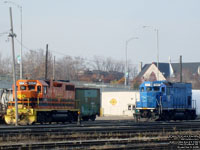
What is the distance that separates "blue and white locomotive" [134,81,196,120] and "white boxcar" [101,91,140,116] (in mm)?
13239

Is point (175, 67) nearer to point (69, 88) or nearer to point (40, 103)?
point (69, 88)

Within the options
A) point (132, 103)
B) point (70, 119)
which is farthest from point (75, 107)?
point (132, 103)

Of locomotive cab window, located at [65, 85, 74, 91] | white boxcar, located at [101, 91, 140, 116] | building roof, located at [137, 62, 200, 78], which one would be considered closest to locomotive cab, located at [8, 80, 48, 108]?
locomotive cab window, located at [65, 85, 74, 91]

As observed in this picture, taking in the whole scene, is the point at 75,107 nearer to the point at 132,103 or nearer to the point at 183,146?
the point at 132,103

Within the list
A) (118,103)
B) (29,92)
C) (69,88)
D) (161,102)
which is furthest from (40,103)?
(118,103)

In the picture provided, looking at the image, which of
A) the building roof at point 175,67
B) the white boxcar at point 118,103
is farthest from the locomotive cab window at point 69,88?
the building roof at point 175,67

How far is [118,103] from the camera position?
192ft

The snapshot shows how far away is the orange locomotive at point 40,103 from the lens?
112 feet

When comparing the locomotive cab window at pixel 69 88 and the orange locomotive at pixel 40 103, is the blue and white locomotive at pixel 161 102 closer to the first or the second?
the locomotive cab window at pixel 69 88

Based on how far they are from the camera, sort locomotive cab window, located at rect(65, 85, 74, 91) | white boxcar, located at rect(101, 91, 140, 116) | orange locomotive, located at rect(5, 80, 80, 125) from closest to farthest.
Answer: orange locomotive, located at rect(5, 80, 80, 125) < locomotive cab window, located at rect(65, 85, 74, 91) < white boxcar, located at rect(101, 91, 140, 116)

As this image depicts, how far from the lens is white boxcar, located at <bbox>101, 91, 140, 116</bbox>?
56812 millimetres

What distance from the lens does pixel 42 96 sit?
116 feet

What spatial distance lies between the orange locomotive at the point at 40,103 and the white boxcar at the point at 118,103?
63.6 feet

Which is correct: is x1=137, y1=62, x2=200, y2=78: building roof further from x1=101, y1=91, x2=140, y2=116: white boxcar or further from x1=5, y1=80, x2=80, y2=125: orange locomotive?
x1=5, y1=80, x2=80, y2=125: orange locomotive
